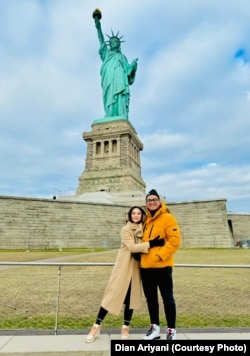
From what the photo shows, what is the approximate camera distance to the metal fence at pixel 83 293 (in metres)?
5.57

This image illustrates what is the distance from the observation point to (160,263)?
385cm

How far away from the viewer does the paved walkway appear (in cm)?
362

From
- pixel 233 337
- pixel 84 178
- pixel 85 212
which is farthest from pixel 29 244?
pixel 233 337

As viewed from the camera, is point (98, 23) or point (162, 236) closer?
point (162, 236)

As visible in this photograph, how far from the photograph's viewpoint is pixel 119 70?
1925 inches

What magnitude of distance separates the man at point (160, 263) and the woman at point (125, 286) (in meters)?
0.14

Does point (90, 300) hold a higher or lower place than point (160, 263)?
lower

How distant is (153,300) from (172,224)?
102cm

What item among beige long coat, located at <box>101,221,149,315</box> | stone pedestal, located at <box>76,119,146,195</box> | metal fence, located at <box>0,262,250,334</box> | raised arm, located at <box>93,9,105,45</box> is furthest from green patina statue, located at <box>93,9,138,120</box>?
beige long coat, located at <box>101,221,149,315</box>

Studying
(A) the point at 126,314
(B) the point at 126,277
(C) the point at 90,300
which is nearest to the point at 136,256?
(B) the point at 126,277

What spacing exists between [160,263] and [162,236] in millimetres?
331

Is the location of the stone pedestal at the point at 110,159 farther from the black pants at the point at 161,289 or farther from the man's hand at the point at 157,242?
the man's hand at the point at 157,242

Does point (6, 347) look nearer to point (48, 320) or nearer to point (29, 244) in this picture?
point (48, 320)
